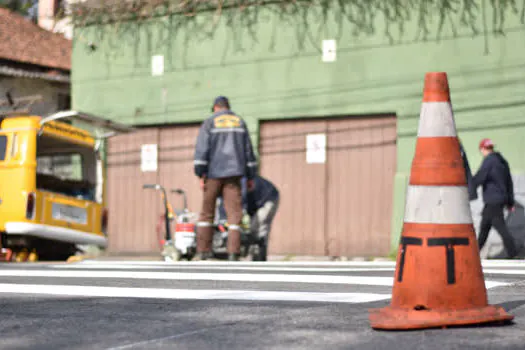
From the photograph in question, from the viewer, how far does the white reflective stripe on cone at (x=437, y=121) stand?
472cm

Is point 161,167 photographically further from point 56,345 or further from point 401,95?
point 56,345

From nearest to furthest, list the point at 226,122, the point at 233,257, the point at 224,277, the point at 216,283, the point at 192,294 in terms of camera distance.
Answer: the point at 192,294 < the point at 216,283 < the point at 224,277 < the point at 233,257 < the point at 226,122

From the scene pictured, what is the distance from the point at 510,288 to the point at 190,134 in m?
12.0

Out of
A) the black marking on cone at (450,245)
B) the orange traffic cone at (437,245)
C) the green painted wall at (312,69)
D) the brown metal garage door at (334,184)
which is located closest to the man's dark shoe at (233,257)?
the green painted wall at (312,69)

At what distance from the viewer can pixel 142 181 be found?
1811 centimetres

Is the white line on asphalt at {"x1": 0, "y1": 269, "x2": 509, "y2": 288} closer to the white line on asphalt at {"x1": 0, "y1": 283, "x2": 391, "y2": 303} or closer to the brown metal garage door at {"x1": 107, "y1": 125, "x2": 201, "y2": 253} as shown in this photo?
the white line on asphalt at {"x1": 0, "y1": 283, "x2": 391, "y2": 303}

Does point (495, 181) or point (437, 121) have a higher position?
point (437, 121)

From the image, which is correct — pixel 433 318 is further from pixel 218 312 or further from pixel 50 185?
pixel 50 185

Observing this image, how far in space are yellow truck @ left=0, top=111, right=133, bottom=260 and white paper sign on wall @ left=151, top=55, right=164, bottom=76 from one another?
3.21 meters

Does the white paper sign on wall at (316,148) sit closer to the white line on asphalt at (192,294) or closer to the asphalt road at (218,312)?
the asphalt road at (218,312)

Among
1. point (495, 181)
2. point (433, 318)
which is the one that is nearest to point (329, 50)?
point (495, 181)

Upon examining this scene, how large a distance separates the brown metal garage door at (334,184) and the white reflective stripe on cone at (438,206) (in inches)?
432

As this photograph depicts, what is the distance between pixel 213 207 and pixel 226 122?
1010 millimetres

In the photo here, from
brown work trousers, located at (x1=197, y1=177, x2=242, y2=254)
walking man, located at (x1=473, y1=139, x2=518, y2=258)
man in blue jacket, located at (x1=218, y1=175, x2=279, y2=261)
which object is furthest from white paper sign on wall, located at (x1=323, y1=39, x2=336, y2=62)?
brown work trousers, located at (x1=197, y1=177, x2=242, y2=254)
